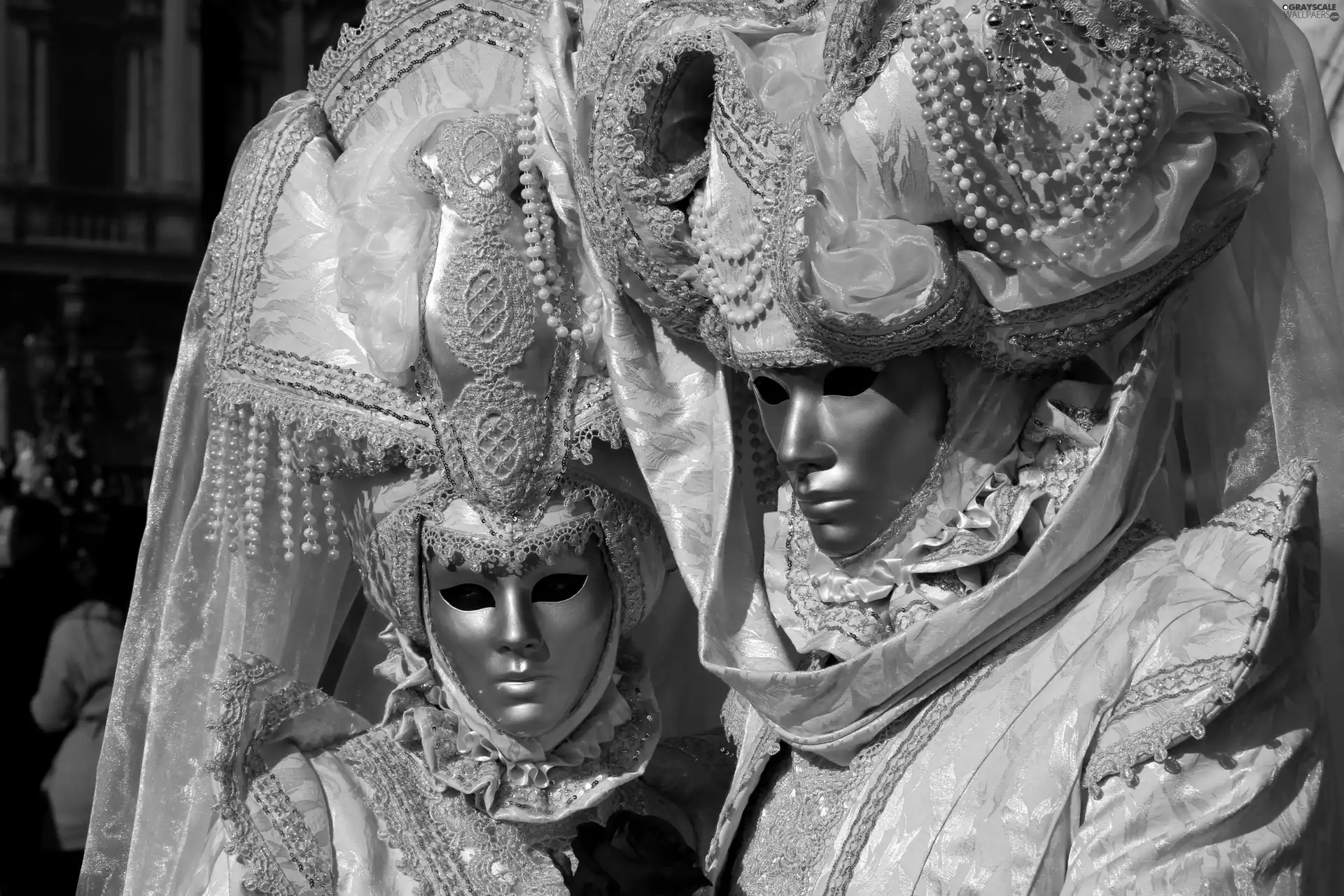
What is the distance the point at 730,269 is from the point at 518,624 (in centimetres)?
69

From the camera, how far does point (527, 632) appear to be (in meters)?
2.35

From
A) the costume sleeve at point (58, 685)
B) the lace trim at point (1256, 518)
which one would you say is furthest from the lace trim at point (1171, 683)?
the costume sleeve at point (58, 685)

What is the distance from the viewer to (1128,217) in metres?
1.63

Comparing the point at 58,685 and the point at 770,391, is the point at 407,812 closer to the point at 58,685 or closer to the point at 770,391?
the point at 770,391

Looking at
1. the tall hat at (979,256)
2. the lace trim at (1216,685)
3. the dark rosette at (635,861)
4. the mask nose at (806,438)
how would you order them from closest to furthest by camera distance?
the lace trim at (1216,685) < the tall hat at (979,256) < the mask nose at (806,438) < the dark rosette at (635,861)

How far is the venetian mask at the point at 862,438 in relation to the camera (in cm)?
184

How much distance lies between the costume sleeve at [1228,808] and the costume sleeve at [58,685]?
2.79 m

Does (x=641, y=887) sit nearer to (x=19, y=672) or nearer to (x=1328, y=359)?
(x=1328, y=359)

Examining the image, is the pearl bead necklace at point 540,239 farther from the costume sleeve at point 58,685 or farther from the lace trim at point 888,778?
the costume sleeve at point 58,685

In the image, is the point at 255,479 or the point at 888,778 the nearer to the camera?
the point at 888,778

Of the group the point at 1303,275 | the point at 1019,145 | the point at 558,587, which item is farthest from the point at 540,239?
the point at 1303,275

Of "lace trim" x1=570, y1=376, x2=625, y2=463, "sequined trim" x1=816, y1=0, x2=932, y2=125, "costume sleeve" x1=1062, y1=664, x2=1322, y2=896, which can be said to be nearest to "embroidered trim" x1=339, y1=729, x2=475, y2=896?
"lace trim" x1=570, y1=376, x2=625, y2=463

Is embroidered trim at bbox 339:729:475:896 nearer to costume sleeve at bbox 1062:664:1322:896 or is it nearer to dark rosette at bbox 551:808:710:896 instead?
dark rosette at bbox 551:808:710:896

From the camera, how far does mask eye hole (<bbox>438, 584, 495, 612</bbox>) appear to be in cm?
239
